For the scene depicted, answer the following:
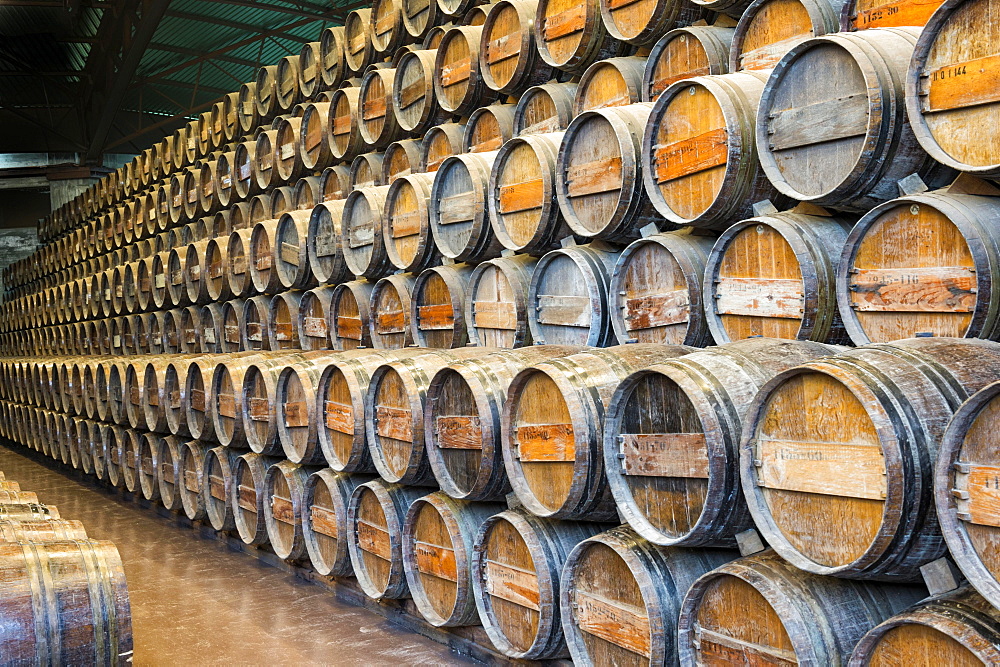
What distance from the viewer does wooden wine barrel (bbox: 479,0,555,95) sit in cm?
563

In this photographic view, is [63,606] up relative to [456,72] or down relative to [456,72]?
down

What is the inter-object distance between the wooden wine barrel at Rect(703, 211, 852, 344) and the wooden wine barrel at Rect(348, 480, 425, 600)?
2416mm

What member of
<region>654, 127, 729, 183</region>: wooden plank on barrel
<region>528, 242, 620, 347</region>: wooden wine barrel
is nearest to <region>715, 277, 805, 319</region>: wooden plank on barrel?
<region>654, 127, 729, 183</region>: wooden plank on barrel

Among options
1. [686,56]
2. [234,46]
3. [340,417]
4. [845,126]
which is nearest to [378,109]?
[340,417]

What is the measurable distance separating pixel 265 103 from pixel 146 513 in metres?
4.40

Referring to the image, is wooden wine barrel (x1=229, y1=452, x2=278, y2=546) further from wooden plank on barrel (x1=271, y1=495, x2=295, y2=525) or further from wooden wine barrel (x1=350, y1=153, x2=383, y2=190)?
wooden wine barrel (x1=350, y1=153, x2=383, y2=190)

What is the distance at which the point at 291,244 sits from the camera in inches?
304

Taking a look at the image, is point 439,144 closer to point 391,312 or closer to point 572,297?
point 391,312

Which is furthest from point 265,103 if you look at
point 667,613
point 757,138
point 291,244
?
point 667,613

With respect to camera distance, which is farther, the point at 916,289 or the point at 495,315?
the point at 495,315

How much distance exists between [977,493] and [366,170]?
18.6 ft

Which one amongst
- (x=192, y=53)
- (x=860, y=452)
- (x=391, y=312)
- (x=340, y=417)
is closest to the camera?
(x=860, y=452)

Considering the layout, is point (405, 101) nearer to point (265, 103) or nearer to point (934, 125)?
point (265, 103)

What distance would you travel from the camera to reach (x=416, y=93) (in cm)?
678
